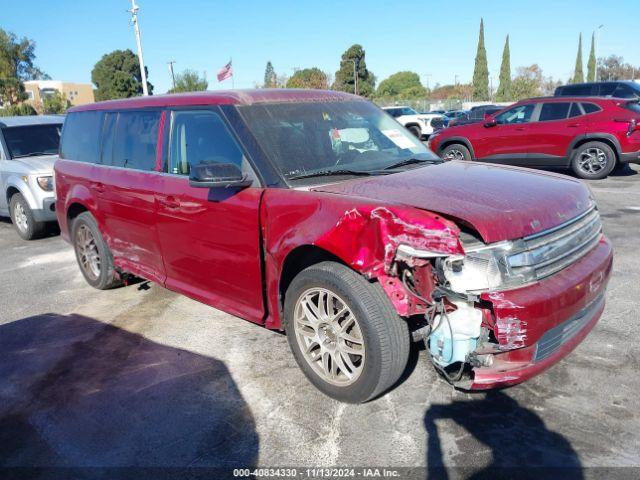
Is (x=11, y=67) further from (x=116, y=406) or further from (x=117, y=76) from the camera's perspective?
(x=116, y=406)

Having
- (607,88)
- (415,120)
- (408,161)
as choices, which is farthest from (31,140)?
(415,120)

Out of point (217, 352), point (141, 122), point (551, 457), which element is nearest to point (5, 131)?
point (141, 122)

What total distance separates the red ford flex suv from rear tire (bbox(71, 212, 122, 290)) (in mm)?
531

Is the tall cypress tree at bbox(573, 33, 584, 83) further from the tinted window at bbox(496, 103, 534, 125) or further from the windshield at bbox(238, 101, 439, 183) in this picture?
the windshield at bbox(238, 101, 439, 183)

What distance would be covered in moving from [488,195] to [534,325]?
0.81 m

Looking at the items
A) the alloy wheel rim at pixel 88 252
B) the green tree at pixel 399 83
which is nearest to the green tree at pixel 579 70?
the green tree at pixel 399 83

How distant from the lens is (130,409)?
3.29 meters

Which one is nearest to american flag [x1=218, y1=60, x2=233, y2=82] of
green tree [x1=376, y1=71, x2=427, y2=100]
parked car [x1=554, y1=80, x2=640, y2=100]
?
parked car [x1=554, y1=80, x2=640, y2=100]

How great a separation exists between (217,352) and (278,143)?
5.44 ft

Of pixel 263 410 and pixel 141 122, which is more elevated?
pixel 141 122

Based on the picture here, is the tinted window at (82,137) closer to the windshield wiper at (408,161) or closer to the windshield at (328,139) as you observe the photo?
the windshield at (328,139)

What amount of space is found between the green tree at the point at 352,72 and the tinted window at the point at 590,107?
5897 centimetres

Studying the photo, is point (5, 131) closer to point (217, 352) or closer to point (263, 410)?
point (217, 352)

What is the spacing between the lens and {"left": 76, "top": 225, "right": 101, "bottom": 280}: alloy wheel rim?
546 cm
